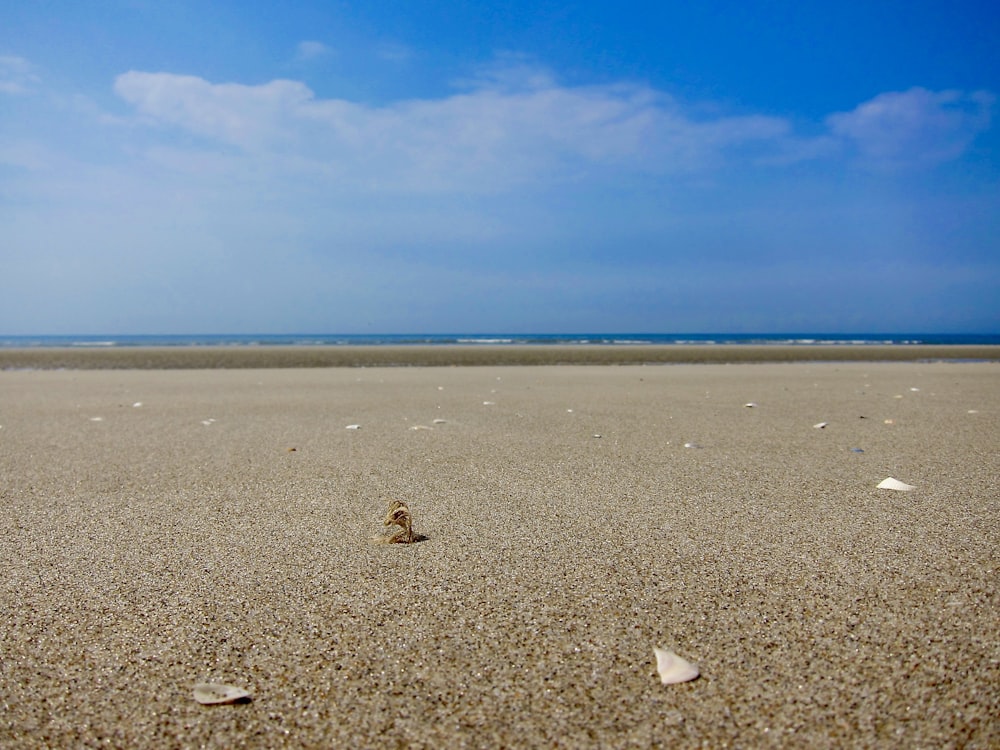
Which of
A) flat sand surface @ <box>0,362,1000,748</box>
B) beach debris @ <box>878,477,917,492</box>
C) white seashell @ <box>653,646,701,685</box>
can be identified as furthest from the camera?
beach debris @ <box>878,477,917,492</box>

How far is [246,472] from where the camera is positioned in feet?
14.1

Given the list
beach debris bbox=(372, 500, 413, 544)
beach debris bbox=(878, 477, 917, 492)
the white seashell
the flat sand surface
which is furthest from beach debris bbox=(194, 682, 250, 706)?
beach debris bbox=(878, 477, 917, 492)

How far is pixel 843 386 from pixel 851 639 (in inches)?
382

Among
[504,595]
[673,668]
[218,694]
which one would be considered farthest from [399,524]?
[673,668]

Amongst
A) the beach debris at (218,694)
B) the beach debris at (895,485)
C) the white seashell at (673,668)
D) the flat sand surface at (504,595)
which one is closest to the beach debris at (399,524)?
the flat sand surface at (504,595)

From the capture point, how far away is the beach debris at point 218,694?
1.67 m

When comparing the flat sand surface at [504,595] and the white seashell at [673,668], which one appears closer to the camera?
the flat sand surface at [504,595]

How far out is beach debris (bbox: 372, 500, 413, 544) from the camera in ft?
9.38

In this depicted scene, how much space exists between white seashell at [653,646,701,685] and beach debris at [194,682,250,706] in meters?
1.00

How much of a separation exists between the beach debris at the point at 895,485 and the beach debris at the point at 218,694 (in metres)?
3.31

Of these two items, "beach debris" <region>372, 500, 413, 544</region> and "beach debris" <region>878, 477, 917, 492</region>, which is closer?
"beach debris" <region>372, 500, 413, 544</region>

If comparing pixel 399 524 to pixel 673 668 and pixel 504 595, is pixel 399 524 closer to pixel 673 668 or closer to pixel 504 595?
pixel 504 595

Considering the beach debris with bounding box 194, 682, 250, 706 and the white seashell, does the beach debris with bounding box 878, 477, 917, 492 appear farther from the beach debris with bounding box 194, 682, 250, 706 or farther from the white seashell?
the beach debris with bounding box 194, 682, 250, 706

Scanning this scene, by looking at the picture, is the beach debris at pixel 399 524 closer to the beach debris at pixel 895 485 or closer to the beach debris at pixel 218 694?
the beach debris at pixel 218 694
